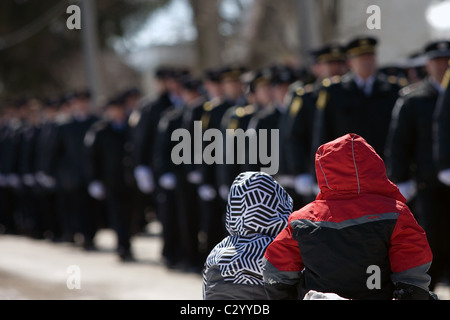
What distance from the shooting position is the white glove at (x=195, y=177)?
9.27 m

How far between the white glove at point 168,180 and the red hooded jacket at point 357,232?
6.29 m

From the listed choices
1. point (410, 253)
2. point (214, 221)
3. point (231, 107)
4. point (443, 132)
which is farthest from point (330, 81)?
point (410, 253)

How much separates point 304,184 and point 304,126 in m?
0.52

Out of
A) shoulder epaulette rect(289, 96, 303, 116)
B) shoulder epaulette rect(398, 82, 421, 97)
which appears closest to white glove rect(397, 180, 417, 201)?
shoulder epaulette rect(398, 82, 421, 97)

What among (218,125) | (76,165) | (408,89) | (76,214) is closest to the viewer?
(408,89)

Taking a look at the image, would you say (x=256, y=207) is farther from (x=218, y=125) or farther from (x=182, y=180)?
(x=182, y=180)

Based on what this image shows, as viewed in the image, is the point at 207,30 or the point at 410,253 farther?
the point at 207,30

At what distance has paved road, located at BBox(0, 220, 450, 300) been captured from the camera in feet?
26.4

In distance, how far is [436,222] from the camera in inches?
251

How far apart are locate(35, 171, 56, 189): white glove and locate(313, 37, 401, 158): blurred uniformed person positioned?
Result: 23.8 ft

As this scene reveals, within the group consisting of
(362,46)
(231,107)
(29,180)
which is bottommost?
(29,180)

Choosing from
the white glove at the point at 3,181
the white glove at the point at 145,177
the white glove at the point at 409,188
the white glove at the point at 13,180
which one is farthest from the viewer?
the white glove at the point at 3,181

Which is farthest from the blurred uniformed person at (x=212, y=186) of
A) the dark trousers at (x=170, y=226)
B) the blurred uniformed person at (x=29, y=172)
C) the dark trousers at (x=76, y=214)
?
the blurred uniformed person at (x=29, y=172)

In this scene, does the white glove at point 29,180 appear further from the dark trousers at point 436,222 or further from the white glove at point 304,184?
the dark trousers at point 436,222
